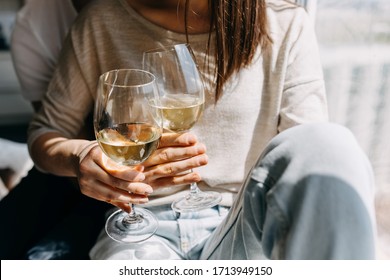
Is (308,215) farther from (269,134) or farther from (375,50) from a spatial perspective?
(375,50)

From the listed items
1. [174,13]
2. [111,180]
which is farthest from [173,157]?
[174,13]

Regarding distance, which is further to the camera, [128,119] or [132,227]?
[132,227]

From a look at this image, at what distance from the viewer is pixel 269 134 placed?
104cm

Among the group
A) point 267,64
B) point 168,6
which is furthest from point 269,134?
point 168,6

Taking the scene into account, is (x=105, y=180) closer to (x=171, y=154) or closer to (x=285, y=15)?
(x=171, y=154)

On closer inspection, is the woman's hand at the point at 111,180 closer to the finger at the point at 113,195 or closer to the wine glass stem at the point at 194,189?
the finger at the point at 113,195

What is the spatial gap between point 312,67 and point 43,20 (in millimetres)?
720

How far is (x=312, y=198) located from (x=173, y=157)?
11.3 inches

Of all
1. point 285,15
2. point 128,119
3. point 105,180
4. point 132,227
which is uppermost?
point 285,15

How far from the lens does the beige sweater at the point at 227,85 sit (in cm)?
100

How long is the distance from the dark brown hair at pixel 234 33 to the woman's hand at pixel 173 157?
0.21 m

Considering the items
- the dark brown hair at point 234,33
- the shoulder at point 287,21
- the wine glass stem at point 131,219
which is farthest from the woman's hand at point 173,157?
the shoulder at point 287,21

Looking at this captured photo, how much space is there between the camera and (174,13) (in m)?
1.01
